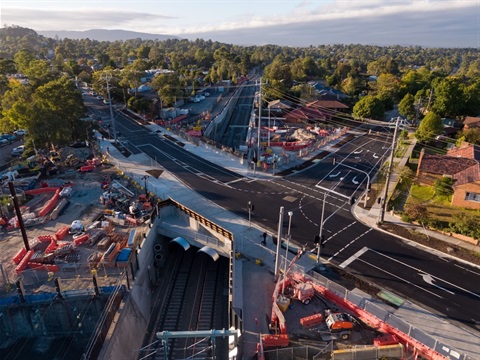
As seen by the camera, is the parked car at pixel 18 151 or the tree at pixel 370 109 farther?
the tree at pixel 370 109

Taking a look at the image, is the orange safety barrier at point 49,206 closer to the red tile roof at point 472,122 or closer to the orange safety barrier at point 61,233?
the orange safety barrier at point 61,233

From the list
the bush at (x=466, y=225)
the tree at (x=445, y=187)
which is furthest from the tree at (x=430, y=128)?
the bush at (x=466, y=225)

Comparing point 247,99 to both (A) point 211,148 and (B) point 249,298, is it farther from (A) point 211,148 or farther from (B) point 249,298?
(B) point 249,298

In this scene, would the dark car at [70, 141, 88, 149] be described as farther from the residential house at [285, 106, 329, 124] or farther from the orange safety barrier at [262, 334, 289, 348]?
the orange safety barrier at [262, 334, 289, 348]

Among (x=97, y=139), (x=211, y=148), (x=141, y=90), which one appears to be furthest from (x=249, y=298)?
(x=141, y=90)

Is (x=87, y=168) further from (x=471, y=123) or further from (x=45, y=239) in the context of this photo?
(x=471, y=123)

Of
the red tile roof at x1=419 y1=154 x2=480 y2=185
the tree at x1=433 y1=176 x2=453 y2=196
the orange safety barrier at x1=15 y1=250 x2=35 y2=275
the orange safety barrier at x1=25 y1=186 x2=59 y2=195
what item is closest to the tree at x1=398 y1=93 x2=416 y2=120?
the red tile roof at x1=419 y1=154 x2=480 y2=185
